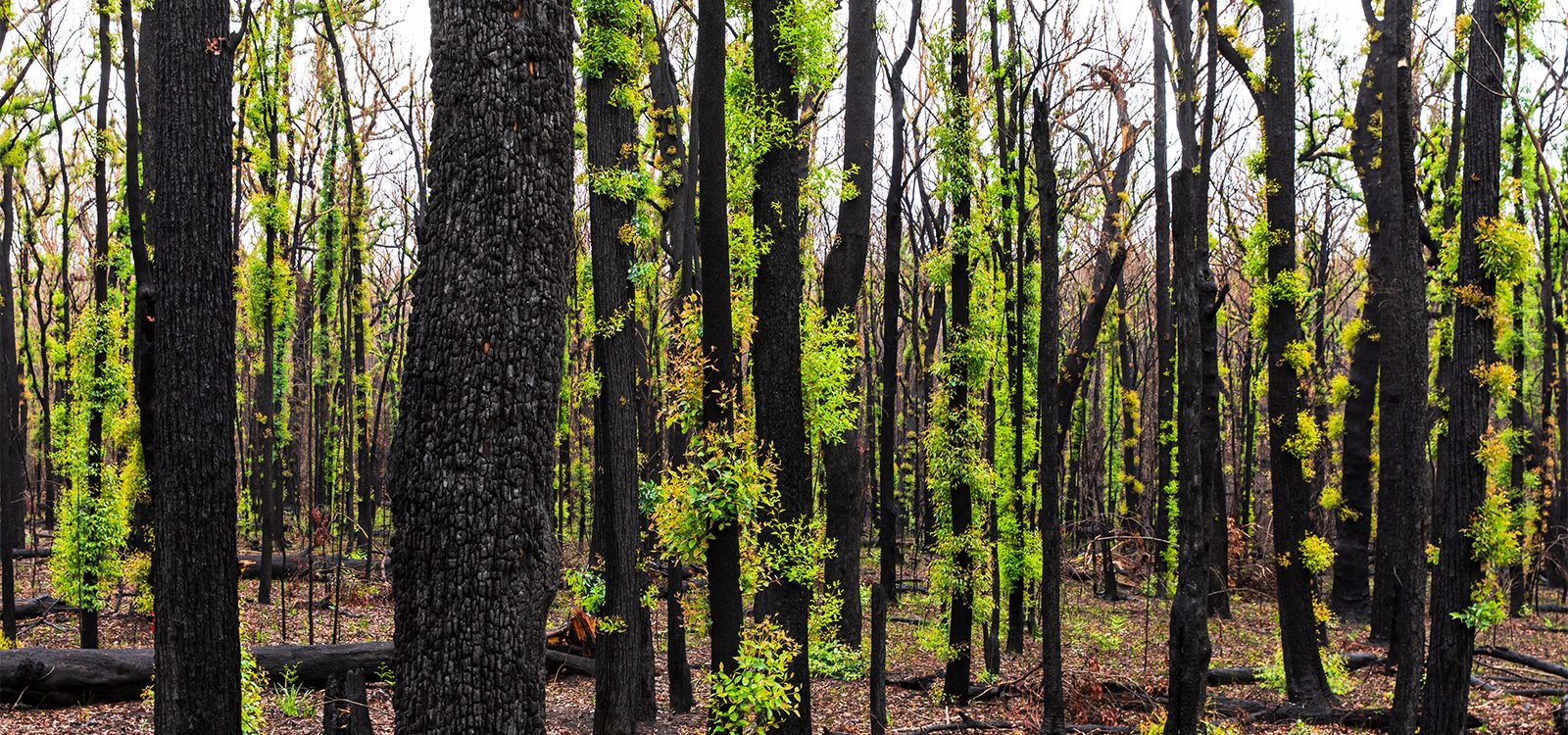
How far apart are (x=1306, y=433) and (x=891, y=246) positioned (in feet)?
21.8

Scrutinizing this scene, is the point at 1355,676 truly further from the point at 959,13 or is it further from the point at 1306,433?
the point at 959,13

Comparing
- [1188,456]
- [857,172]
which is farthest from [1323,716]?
[857,172]

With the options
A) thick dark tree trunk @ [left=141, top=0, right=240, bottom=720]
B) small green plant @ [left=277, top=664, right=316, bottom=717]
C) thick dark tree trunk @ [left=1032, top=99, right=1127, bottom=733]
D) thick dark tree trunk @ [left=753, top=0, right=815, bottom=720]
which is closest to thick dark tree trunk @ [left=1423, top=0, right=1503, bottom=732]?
thick dark tree trunk @ [left=1032, top=99, right=1127, bottom=733]

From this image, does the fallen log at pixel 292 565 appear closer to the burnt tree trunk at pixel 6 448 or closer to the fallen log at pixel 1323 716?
the burnt tree trunk at pixel 6 448

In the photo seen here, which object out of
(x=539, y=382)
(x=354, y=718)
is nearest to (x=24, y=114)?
(x=354, y=718)

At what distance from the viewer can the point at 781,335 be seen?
871 cm

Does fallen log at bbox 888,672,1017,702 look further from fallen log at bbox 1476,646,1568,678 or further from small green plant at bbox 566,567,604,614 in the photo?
fallen log at bbox 1476,646,1568,678

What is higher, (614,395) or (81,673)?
(614,395)

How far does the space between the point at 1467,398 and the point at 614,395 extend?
26.3 ft

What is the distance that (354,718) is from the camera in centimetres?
769

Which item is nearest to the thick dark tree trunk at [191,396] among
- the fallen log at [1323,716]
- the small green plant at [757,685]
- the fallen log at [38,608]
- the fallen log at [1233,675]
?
the small green plant at [757,685]

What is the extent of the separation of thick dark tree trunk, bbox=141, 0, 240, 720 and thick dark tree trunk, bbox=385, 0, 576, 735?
9.35ft

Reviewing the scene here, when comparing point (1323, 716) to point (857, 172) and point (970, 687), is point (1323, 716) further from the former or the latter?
point (857, 172)

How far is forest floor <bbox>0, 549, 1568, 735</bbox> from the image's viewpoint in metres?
10.6
